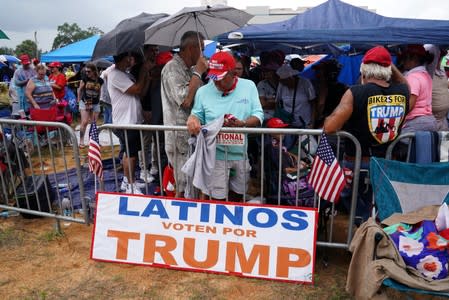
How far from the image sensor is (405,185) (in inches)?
119

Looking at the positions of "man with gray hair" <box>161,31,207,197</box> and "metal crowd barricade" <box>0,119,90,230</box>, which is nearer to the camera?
"man with gray hair" <box>161,31,207,197</box>

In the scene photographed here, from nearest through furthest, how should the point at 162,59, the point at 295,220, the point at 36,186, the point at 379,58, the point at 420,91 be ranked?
the point at 379,58
the point at 295,220
the point at 420,91
the point at 36,186
the point at 162,59

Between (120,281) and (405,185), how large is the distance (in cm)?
260

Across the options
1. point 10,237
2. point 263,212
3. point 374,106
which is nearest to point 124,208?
point 263,212

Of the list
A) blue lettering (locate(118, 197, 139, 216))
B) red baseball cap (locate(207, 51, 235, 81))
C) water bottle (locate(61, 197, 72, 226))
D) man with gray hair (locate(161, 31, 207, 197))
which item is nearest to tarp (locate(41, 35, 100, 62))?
water bottle (locate(61, 197, 72, 226))

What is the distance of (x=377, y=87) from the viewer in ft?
9.81

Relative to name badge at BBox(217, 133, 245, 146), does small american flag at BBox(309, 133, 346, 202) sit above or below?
below

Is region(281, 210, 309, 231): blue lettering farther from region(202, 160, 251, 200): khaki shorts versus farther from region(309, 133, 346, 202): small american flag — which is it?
region(202, 160, 251, 200): khaki shorts

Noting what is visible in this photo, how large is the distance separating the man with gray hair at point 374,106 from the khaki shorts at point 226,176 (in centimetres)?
88

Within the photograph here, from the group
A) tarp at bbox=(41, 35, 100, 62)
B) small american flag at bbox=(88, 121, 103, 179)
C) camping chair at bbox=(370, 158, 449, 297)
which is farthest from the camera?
tarp at bbox=(41, 35, 100, 62)

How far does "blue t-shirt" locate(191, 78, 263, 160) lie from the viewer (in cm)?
338

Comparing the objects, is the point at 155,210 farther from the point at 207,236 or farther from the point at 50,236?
the point at 50,236

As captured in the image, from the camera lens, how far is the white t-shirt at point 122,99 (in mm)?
4246

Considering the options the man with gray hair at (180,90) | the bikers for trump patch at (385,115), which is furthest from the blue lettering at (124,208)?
the bikers for trump patch at (385,115)
